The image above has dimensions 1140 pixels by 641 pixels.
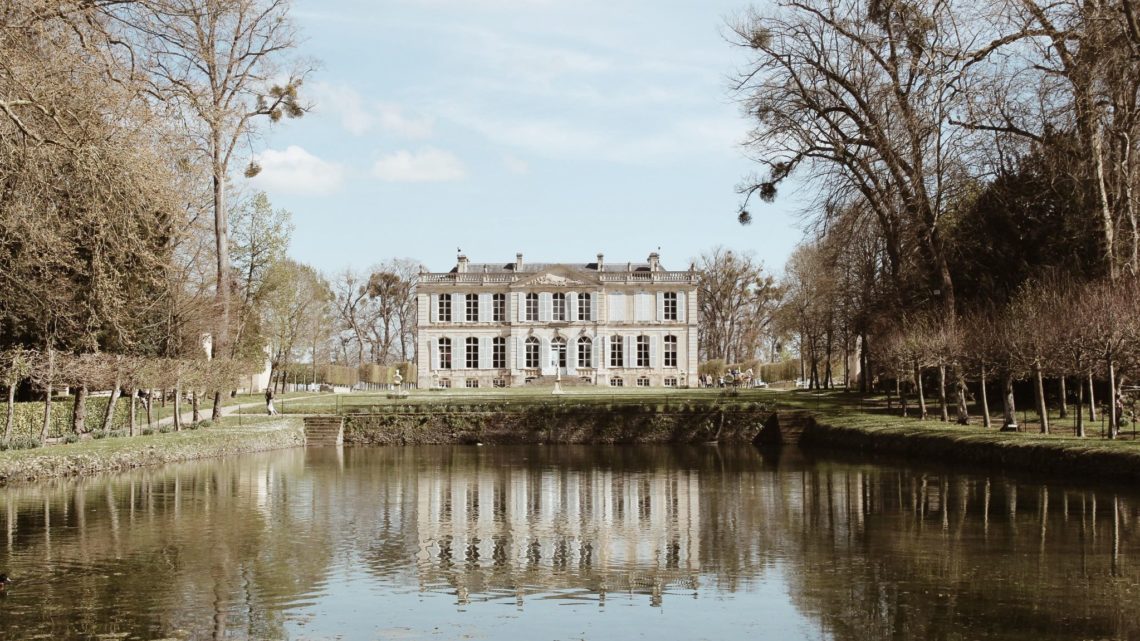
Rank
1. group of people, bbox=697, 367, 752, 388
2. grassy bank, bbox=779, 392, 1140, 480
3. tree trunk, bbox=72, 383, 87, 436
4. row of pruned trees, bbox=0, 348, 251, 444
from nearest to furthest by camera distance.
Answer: grassy bank, bbox=779, 392, 1140, 480, row of pruned trees, bbox=0, 348, 251, 444, tree trunk, bbox=72, 383, 87, 436, group of people, bbox=697, 367, 752, 388

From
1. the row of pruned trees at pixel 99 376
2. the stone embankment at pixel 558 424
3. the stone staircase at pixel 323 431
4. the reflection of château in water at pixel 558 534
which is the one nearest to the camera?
the reflection of château in water at pixel 558 534

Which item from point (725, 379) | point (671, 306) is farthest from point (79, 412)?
point (671, 306)

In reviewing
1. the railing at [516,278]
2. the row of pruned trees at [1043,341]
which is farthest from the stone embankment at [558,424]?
the railing at [516,278]

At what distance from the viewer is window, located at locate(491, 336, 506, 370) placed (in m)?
55.7

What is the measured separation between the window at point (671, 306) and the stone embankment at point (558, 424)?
26107 mm

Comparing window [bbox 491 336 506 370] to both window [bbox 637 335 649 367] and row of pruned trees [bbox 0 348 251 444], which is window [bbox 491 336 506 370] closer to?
window [bbox 637 335 649 367]

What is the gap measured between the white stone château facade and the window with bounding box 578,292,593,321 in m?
0.05

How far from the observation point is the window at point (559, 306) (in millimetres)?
55438

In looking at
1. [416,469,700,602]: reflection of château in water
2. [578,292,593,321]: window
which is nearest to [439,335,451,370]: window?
[578,292,593,321]: window

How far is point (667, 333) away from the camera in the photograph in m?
55.1

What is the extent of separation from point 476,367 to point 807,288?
21.8 m

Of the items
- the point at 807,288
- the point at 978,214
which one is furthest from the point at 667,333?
the point at 978,214

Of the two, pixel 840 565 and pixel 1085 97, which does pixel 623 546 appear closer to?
pixel 840 565

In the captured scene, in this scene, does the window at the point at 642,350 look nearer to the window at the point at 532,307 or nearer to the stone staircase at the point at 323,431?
the window at the point at 532,307
